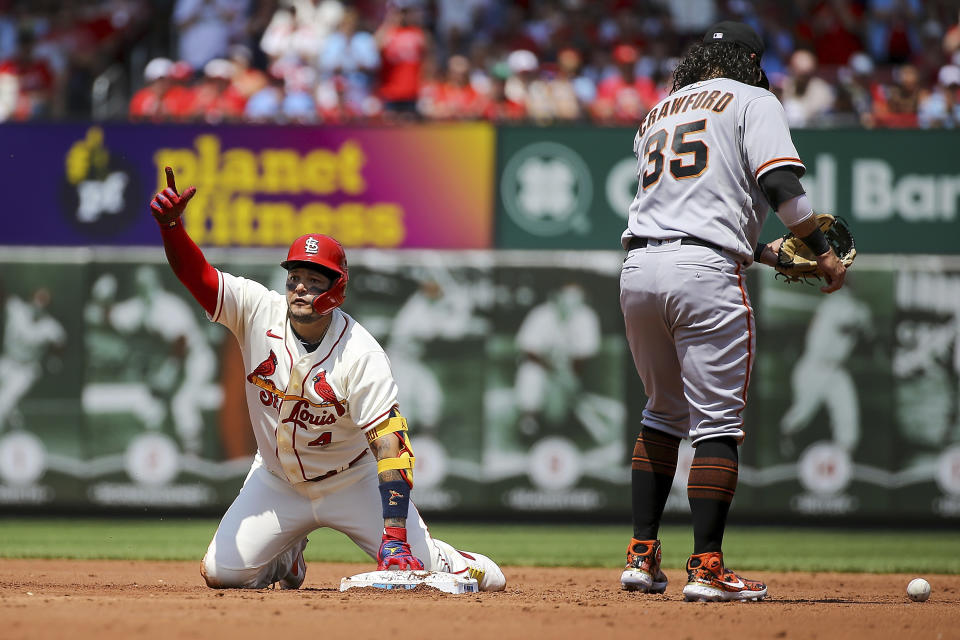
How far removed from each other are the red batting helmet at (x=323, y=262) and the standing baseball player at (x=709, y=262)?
117cm

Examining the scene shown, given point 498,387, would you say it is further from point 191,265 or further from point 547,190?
point 191,265

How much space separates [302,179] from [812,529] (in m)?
5.57

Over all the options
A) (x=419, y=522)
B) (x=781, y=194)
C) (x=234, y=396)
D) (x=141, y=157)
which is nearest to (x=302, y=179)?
(x=141, y=157)

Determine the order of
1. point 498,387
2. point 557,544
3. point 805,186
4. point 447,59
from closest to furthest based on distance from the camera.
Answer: point 557,544 → point 498,387 → point 805,186 → point 447,59

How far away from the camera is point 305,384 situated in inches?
204

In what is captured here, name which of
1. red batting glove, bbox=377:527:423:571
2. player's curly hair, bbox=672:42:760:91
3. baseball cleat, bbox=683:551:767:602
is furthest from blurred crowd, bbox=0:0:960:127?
baseball cleat, bbox=683:551:767:602

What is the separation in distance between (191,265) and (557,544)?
502cm

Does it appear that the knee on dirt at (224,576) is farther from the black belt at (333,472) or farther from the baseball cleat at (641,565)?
the baseball cleat at (641,565)

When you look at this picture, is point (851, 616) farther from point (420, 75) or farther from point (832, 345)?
point (420, 75)

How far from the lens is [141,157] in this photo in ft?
38.9

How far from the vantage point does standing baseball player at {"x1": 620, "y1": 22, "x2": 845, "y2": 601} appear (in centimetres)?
476

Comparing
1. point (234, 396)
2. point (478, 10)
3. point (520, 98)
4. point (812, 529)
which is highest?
point (478, 10)

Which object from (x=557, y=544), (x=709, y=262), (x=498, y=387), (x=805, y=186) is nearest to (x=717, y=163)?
(x=709, y=262)

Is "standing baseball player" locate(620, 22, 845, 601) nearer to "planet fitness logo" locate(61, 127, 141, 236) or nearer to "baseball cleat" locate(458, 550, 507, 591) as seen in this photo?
"baseball cleat" locate(458, 550, 507, 591)
